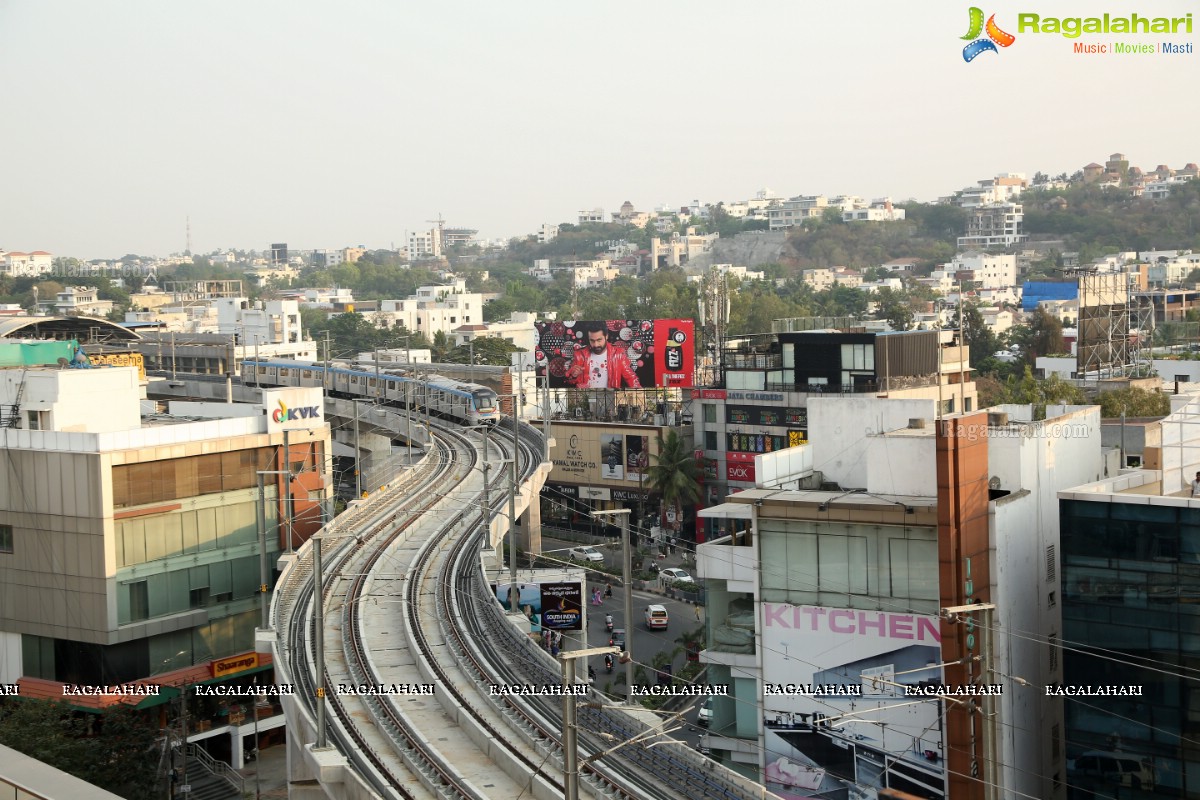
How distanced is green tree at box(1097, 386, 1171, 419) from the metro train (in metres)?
19.2

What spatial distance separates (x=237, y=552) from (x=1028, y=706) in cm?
1663

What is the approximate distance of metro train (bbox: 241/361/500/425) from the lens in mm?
47188

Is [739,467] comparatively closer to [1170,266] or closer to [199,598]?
[199,598]

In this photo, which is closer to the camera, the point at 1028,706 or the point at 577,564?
the point at 1028,706

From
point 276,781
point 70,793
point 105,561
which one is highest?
point 70,793

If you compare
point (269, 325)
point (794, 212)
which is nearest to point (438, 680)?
point (269, 325)

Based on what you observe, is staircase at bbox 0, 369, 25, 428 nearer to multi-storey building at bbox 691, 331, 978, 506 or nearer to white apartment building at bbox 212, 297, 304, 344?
multi-storey building at bbox 691, 331, 978, 506

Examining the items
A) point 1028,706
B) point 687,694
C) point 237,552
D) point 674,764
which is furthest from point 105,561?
point 1028,706

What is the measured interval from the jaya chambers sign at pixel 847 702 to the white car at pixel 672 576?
18451 mm

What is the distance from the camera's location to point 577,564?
129ft

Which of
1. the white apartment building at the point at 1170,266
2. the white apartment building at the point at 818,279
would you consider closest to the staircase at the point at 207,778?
the white apartment building at the point at 1170,266

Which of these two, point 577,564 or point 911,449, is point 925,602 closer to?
point 911,449

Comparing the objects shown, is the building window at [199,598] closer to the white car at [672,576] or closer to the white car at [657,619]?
the white car at [657,619]

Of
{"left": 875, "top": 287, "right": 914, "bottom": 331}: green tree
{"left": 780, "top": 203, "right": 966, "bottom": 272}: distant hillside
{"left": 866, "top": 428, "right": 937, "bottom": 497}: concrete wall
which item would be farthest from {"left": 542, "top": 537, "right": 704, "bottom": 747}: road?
{"left": 780, "top": 203, "right": 966, "bottom": 272}: distant hillside
